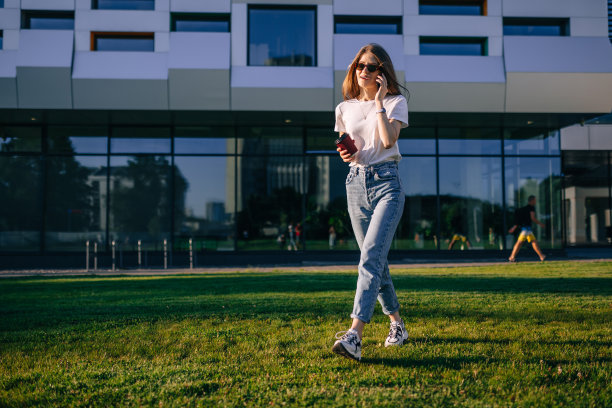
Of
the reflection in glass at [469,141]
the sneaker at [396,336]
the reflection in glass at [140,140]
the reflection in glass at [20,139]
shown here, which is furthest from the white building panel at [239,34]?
the sneaker at [396,336]

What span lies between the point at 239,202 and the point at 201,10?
19.9 ft

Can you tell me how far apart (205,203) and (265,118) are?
11.5 ft

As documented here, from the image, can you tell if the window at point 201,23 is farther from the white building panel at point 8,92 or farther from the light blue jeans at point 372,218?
the light blue jeans at point 372,218

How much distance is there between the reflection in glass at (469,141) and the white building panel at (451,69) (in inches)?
104

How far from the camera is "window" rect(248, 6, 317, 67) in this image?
49.6ft

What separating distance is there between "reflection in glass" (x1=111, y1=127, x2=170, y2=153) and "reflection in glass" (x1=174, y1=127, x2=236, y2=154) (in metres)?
0.40

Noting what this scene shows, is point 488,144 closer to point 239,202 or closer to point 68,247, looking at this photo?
point 239,202

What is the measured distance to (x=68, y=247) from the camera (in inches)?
640

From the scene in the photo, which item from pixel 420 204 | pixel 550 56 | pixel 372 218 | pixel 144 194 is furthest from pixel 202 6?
pixel 372 218

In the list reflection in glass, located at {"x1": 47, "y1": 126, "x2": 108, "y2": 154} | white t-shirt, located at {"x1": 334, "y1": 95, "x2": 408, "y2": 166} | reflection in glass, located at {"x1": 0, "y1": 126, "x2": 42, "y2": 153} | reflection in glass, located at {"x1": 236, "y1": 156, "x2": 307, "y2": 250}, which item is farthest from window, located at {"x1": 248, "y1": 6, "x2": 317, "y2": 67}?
white t-shirt, located at {"x1": 334, "y1": 95, "x2": 408, "y2": 166}

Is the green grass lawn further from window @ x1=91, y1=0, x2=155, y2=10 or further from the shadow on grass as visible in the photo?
window @ x1=91, y1=0, x2=155, y2=10

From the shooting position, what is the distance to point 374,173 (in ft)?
10.9

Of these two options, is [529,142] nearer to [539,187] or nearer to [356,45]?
[539,187]

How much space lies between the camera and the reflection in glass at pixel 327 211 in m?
16.5
